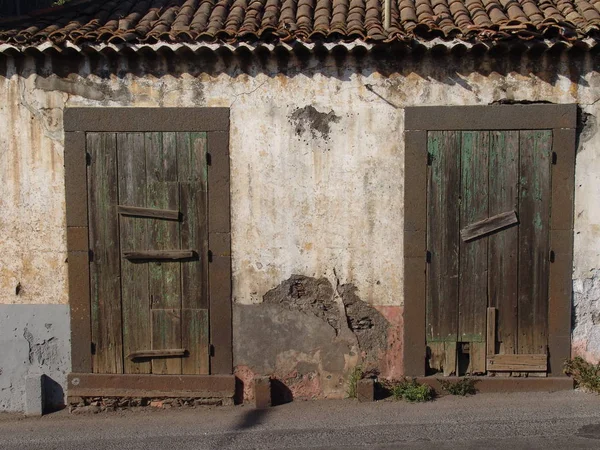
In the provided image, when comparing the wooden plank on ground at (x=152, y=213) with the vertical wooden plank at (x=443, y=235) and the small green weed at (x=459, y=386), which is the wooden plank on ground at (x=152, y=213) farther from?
the small green weed at (x=459, y=386)

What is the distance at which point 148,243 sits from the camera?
635 centimetres

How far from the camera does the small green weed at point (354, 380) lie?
6301 millimetres

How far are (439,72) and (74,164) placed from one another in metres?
3.69

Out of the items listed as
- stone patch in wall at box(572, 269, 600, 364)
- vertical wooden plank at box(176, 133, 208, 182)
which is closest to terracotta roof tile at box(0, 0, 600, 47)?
vertical wooden plank at box(176, 133, 208, 182)

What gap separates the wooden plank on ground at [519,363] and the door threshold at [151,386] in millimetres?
2603

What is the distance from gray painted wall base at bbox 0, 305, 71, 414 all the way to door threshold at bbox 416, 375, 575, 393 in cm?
364

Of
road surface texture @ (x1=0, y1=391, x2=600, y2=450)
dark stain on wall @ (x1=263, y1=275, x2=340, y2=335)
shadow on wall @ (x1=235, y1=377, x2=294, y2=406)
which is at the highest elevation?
dark stain on wall @ (x1=263, y1=275, x2=340, y2=335)

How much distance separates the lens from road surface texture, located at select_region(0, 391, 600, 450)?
540 cm

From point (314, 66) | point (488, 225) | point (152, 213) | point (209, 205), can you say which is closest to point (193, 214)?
point (209, 205)

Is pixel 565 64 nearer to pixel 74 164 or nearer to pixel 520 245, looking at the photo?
pixel 520 245

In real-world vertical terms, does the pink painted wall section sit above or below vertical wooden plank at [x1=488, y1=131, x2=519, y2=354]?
below

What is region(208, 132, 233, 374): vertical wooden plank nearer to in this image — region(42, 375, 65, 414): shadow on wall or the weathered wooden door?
region(42, 375, 65, 414): shadow on wall

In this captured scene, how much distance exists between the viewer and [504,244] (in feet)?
20.3

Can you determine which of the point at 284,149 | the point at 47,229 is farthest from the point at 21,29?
the point at 284,149
